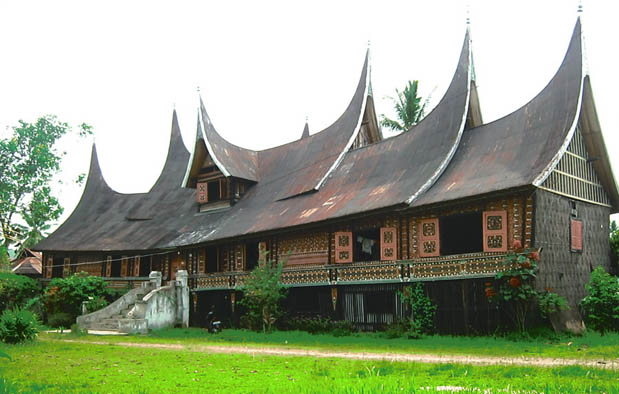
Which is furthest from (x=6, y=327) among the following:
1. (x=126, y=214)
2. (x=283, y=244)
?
(x=126, y=214)

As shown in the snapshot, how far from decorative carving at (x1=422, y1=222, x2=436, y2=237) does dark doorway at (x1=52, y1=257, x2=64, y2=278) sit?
70.8 ft

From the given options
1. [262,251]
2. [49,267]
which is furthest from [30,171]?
[262,251]

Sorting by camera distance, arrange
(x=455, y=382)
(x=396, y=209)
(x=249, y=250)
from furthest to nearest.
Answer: (x=249, y=250) → (x=396, y=209) → (x=455, y=382)

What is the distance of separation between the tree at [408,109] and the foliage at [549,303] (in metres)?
21.3

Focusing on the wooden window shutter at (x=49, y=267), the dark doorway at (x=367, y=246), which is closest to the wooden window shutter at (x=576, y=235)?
the dark doorway at (x=367, y=246)

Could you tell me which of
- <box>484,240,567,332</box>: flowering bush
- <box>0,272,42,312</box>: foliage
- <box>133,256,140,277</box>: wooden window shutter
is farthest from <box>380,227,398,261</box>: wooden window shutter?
<box>0,272,42,312</box>: foliage

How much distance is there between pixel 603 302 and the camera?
51.6ft

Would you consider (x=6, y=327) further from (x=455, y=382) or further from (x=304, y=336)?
(x=455, y=382)

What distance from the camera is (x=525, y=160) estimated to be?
16.4 meters

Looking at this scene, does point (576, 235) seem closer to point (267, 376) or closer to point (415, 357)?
point (415, 357)

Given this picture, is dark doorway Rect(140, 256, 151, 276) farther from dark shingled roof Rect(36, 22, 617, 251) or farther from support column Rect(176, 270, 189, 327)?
support column Rect(176, 270, 189, 327)

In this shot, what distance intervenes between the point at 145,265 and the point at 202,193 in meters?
5.00

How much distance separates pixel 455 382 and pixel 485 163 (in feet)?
36.0

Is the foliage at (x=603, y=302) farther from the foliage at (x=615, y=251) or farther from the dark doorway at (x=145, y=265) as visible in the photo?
the dark doorway at (x=145, y=265)
